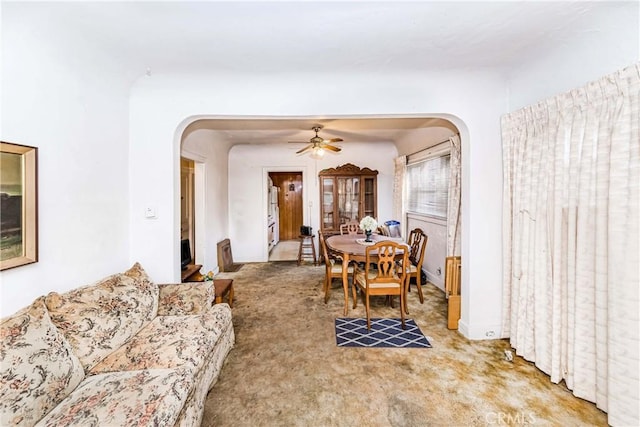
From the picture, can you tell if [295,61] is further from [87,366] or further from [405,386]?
[405,386]

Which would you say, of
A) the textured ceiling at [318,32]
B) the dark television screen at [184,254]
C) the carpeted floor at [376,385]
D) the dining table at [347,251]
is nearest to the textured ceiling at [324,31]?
the textured ceiling at [318,32]

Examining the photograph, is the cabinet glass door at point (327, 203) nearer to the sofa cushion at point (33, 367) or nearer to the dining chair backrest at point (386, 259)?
the dining chair backrest at point (386, 259)

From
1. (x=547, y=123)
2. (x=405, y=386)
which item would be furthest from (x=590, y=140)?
(x=405, y=386)

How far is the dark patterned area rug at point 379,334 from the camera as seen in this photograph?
2.52 metres

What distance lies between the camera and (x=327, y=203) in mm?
5621

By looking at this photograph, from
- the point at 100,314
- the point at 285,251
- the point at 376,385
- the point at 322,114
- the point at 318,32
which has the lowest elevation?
the point at 376,385

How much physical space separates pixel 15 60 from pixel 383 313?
11.5 ft

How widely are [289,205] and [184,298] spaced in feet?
21.3

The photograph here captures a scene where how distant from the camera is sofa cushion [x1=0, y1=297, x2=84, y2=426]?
111 centimetres

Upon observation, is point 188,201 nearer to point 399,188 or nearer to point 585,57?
point 399,188

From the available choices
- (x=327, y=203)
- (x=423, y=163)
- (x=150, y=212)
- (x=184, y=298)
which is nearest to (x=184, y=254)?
Answer: (x=150, y=212)

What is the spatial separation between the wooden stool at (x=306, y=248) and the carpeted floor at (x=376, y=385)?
8.48 feet

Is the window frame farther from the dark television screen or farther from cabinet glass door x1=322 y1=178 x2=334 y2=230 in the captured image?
the dark television screen

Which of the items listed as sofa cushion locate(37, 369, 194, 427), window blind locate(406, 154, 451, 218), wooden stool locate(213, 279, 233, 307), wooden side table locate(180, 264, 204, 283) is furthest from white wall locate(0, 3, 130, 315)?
window blind locate(406, 154, 451, 218)
